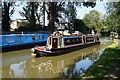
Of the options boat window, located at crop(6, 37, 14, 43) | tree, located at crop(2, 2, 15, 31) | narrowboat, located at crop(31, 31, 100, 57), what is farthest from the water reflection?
tree, located at crop(2, 2, 15, 31)

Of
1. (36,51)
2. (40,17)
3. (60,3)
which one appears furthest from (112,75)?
(40,17)

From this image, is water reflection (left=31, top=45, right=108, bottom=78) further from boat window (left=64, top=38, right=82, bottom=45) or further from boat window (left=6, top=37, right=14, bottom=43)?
boat window (left=6, top=37, right=14, bottom=43)

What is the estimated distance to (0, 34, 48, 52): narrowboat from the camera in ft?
39.7

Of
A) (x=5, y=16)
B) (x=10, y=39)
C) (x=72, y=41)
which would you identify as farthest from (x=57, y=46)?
(x=5, y=16)

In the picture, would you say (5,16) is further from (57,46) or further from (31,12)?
(57,46)

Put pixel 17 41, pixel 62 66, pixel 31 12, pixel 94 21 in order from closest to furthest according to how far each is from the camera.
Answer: pixel 62 66
pixel 17 41
pixel 31 12
pixel 94 21

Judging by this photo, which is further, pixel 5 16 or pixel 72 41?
pixel 5 16

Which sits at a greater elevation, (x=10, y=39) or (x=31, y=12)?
(x=31, y=12)

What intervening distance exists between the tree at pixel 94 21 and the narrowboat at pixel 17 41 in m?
34.9

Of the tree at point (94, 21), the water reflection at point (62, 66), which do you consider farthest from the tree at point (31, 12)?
the tree at point (94, 21)

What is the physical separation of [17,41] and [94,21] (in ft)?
133

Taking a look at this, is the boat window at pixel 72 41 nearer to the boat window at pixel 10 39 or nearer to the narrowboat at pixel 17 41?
the narrowboat at pixel 17 41

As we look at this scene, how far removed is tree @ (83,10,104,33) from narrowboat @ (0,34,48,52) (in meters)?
34.9

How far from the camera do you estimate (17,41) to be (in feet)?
44.2
